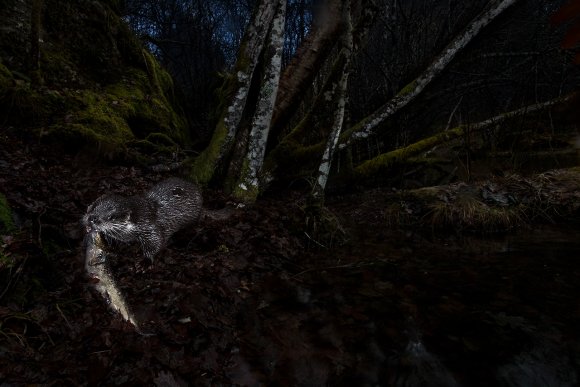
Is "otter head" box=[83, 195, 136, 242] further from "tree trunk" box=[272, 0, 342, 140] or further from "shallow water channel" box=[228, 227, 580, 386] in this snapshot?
"tree trunk" box=[272, 0, 342, 140]

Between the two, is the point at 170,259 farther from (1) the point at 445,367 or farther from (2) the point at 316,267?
(1) the point at 445,367

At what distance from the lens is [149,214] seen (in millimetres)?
3143

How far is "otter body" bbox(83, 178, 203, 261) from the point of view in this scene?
2.66 metres

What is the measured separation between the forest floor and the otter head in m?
0.37

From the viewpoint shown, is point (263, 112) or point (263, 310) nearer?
point (263, 310)

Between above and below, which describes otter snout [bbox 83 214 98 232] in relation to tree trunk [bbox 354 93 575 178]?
below

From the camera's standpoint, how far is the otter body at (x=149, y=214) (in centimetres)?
266

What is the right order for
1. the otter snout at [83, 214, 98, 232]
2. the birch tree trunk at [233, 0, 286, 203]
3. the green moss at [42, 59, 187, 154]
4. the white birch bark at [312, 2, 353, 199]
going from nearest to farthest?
the otter snout at [83, 214, 98, 232]
the white birch bark at [312, 2, 353, 199]
the green moss at [42, 59, 187, 154]
the birch tree trunk at [233, 0, 286, 203]

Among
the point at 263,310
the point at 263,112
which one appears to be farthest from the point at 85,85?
the point at 263,310

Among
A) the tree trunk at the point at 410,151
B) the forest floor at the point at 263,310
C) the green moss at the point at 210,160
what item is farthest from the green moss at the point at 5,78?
the tree trunk at the point at 410,151

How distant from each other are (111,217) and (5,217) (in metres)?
0.76

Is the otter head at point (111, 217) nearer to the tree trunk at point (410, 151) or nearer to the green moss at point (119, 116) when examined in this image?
the green moss at point (119, 116)

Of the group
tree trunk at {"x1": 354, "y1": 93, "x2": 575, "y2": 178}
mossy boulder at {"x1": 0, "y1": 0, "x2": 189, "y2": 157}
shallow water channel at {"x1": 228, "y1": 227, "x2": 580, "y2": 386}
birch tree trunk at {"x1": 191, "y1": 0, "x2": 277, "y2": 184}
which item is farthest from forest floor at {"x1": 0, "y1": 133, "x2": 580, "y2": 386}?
tree trunk at {"x1": 354, "y1": 93, "x2": 575, "y2": 178}

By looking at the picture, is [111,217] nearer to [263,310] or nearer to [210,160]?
[263,310]
